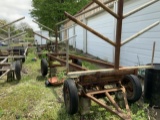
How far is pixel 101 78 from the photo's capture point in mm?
3400

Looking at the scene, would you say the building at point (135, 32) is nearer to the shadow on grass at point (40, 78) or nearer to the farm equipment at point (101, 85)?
the farm equipment at point (101, 85)

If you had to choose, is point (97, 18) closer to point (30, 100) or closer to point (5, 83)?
point (5, 83)

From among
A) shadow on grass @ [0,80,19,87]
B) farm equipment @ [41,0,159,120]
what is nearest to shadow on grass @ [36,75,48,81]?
shadow on grass @ [0,80,19,87]

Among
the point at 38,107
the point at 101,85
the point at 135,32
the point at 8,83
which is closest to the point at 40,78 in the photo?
the point at 8,83

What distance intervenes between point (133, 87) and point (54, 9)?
2200cm

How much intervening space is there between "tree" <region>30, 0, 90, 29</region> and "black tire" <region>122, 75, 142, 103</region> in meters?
21.3

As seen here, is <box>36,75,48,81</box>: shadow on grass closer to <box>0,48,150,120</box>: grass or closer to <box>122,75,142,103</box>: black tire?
<box>0,48,150,120</box>: grass

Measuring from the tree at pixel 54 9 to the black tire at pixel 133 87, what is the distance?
69.8 ft

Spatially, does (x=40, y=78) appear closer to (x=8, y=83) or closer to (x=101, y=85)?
(x=8, y=83)

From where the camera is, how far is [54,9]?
2394 centimetres

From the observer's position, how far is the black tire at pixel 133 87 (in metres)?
3.58

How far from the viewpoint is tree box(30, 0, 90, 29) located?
23859mm

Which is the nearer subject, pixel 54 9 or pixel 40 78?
pixel 40 78

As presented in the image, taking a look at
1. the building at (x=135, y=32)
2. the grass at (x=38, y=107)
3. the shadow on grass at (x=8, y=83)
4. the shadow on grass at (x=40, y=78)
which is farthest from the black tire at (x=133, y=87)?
the shadow on grass at (x=8, y=83)
